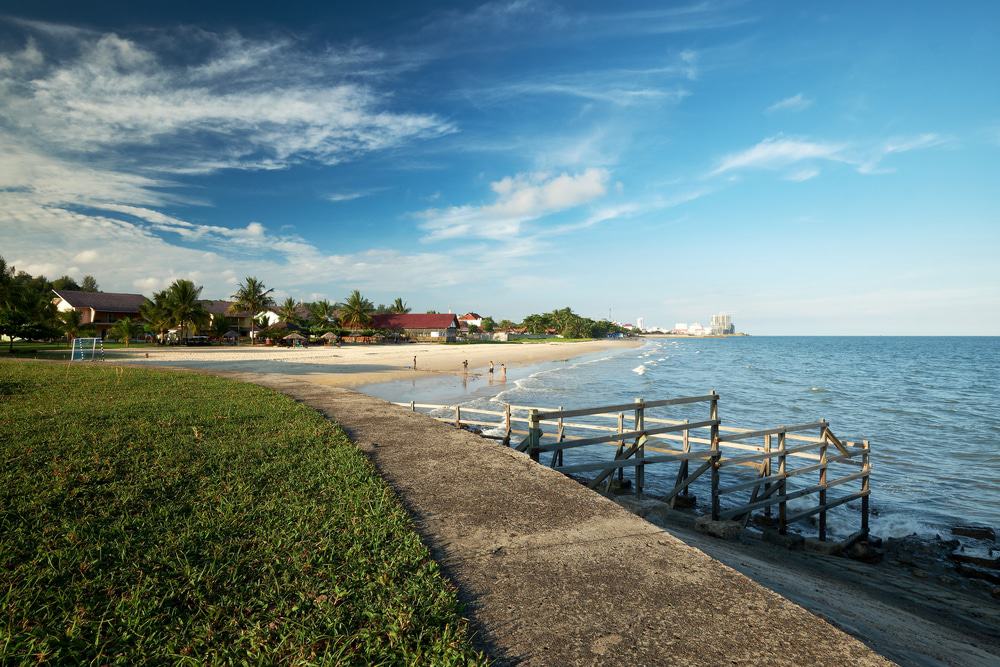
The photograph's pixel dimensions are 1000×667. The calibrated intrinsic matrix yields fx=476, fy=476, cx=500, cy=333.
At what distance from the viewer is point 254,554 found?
4043 millimetres

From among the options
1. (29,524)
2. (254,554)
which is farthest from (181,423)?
(254,554)

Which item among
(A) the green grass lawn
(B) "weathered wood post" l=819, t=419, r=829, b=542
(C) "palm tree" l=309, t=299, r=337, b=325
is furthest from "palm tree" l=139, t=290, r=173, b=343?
(B) "weathered wood post" l=819, t=419, r=829, b=542

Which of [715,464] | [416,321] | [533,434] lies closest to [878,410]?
[715,464]

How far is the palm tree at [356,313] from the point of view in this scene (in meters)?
80.1

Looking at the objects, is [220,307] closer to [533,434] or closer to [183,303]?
[183,303]

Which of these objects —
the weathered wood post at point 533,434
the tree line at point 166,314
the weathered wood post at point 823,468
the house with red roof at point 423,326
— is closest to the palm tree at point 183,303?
the tree line at point 166,314

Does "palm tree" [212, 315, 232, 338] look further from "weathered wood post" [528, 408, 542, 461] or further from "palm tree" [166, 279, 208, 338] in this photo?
"weathered wood post" [528, 408, 542, 461]

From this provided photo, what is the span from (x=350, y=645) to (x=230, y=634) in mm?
806

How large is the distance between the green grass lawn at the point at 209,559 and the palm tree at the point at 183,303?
187 ft

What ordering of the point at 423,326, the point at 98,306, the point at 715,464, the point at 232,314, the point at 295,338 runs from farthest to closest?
the point at 423,326, the point at 232,314, the point at 295,338, the point at 98,306, the point at 715,464

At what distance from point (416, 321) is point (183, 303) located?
43.0 metres

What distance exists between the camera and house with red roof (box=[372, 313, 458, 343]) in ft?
302

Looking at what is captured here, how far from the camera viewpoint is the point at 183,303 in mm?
56625

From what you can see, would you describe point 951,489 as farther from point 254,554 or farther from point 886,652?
point 254,554
